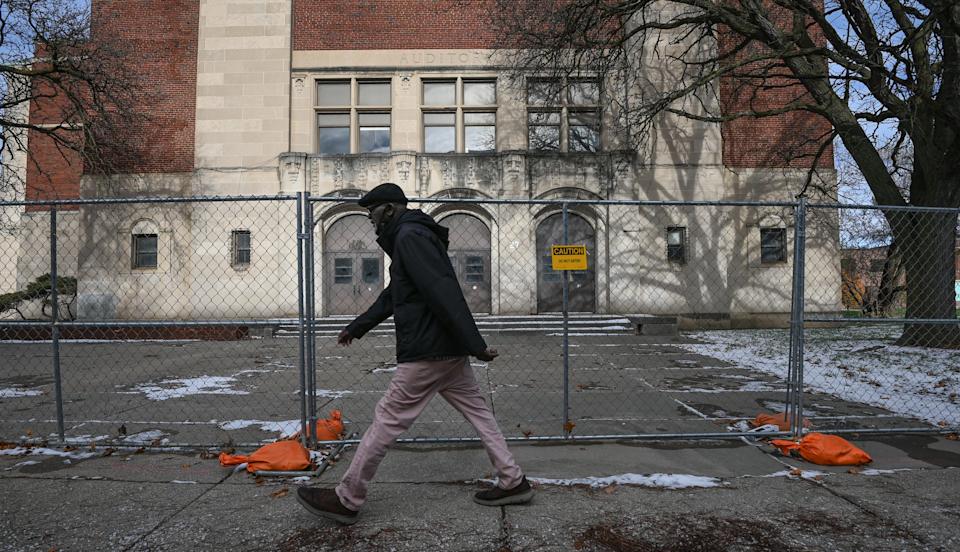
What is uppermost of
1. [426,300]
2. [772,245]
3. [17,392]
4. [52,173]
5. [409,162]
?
[52,173]

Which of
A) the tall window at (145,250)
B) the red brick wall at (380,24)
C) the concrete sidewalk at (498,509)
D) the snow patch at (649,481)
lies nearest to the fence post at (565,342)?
the concrete sidewalk at (498,509)

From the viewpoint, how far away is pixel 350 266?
18.2 metres

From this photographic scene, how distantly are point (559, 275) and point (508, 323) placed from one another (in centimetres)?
353

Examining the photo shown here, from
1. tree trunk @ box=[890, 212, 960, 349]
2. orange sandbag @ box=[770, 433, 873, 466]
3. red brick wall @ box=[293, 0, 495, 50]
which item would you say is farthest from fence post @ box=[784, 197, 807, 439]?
red brick wall @ box=[293, 0, 495, 50]

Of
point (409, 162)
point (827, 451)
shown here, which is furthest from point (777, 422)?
point (409, 162)

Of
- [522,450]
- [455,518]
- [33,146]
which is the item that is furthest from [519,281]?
[33,146]

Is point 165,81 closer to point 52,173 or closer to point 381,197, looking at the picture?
point 52,173

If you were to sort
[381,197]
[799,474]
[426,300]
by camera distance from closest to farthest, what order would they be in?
[426,300] < [381,197] < [799,474]

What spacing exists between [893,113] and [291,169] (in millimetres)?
16231

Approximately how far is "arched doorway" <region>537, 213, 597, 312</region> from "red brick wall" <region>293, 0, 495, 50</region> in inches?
267

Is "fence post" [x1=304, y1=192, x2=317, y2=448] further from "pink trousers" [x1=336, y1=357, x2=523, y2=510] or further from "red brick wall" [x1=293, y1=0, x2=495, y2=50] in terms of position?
"red brick wall" [x1=293, y1=0, x2=495, y2=50]

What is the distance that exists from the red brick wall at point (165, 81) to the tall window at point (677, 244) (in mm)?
16777

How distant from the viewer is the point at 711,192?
17.9 meters

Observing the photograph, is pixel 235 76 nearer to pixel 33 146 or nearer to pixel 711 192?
pixel 33 146
